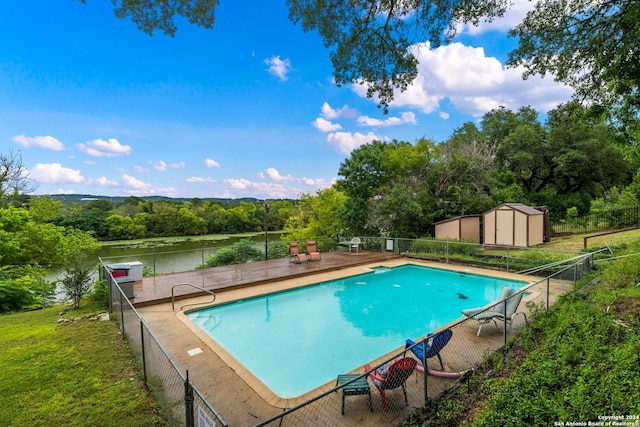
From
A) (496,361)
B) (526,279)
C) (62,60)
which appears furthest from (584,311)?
(62,60)

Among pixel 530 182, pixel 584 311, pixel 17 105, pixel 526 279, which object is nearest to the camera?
pixel 584 311

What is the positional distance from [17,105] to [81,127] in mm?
5544

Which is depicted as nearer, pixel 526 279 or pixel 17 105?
pixel 526 279

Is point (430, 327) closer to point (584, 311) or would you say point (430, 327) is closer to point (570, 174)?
point (584, 311)

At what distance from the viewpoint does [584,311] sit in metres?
5.62

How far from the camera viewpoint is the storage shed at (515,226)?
15.9 metres

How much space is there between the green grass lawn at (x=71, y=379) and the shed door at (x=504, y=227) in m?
17.5

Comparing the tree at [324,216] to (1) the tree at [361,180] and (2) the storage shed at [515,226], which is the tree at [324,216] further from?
(2) the storage shed at [515,226]

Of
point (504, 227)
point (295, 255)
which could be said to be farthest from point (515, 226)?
point (295, 255)

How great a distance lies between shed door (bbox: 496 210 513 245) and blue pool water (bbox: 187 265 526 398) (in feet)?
19.8

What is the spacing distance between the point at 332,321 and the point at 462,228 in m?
12.4

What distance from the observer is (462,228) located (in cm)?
1772

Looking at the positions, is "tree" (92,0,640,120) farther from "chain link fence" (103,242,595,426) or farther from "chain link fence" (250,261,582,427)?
"chain link fence" (250,261,582,427)

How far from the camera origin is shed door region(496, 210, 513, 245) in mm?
16359
